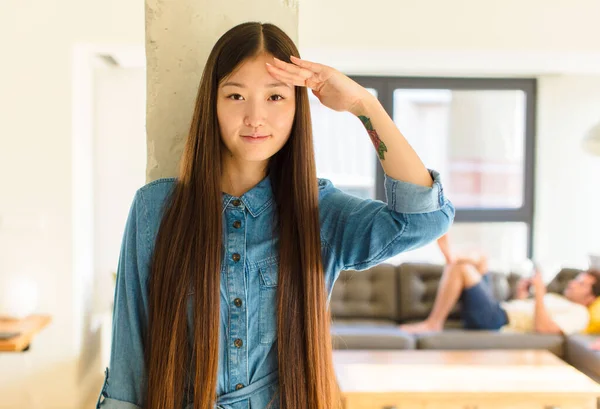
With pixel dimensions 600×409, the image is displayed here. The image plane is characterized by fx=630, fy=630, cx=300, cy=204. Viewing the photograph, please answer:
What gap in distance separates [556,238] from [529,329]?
1536mm

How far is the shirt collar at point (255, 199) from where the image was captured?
117 cm

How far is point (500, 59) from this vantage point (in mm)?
4520

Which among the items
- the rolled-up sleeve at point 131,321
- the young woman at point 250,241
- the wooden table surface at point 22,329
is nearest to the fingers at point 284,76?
the young woman at point 250,241

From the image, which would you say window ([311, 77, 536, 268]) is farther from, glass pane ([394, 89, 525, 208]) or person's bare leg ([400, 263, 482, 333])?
person's bare leg ([400, 263, 482, 333])

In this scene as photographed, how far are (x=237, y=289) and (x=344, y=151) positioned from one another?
4.19m

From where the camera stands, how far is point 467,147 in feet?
17.3

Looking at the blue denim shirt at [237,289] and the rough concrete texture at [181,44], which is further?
the rough concrete texture at [181,44]

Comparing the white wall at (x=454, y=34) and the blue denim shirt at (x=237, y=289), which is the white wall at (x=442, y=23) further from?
the blue denim shirt at (x=237, y=289)

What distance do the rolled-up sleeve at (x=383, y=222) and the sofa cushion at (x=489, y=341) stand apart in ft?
9.61

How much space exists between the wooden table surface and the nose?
2.73m

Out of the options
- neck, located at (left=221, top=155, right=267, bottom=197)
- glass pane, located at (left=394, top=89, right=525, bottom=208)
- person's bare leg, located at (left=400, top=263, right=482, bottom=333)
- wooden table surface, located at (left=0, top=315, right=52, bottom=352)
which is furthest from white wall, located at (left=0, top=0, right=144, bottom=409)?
neck, located at (left=221, top=155, right=267, bottom=197)

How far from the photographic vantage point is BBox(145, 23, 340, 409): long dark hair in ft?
3.62

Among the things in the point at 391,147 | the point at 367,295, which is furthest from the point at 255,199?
the point at 367,295

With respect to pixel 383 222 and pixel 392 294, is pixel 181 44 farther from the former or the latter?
pixel 392 294
